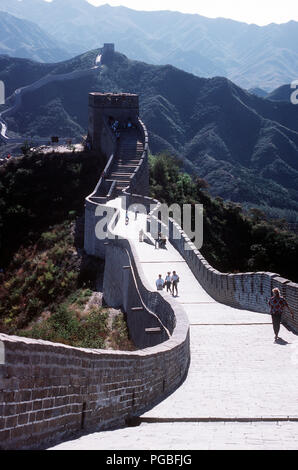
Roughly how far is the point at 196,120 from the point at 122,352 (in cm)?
12139

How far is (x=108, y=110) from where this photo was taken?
3919 cm

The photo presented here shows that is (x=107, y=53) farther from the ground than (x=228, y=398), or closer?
farther from the ground

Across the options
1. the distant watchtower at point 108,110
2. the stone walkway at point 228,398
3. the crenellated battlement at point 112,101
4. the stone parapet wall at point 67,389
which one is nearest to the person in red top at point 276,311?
the stone walkway at point 228,398

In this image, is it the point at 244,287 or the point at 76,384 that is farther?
the point at 244,287

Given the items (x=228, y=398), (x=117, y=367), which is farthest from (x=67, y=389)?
Result: (x=228, y=398)

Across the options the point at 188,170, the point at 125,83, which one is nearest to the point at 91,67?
the point at 125,83

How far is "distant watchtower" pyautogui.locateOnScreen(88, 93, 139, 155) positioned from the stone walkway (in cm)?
2672

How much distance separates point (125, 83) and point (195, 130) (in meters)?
17.0

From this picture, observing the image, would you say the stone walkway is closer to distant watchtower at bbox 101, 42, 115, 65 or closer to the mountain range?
the mountain range

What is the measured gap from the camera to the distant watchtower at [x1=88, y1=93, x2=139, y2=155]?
38.9m

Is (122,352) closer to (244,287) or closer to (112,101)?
(244,287)
